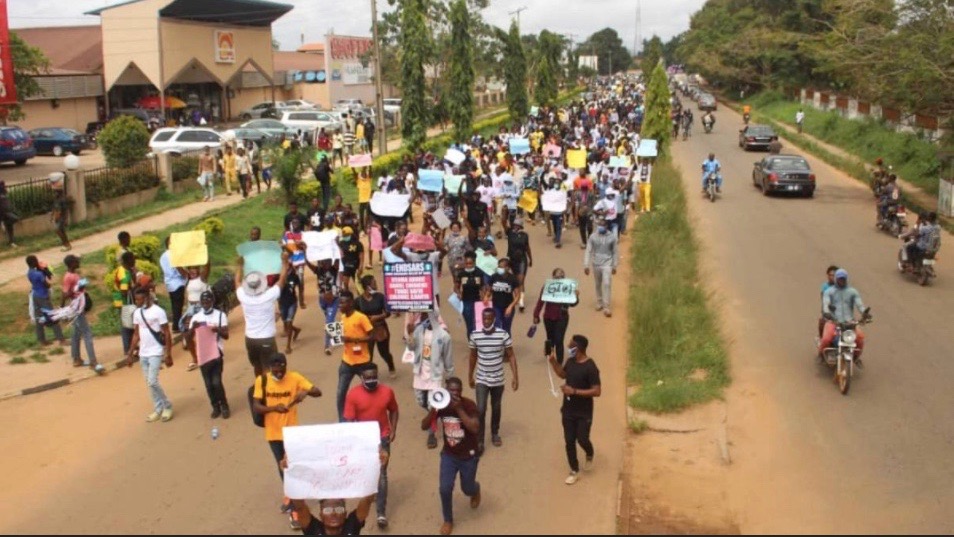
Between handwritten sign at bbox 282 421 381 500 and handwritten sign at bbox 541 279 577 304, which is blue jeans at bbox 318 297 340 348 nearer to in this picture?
handwritten sign at bbox 541 279 577 304

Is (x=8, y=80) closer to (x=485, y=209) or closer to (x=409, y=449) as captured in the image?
(x=485, y=209)

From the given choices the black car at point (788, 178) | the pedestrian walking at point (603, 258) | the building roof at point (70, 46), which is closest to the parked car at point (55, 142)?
the building roof at point (70, 46)

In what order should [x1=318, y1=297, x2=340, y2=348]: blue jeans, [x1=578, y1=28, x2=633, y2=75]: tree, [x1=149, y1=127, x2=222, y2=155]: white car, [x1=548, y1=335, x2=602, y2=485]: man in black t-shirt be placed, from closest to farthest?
1. [x1=548, y1=335, x2=602, y2=485]: man in black t-shirt
2. [x1=318, y1=297, x2=340, y2=348]: blue jeans
3. [x1=149, y1=127, x2=222, y2=155]: white car
4. [x1=578, y1=28, x2=633, y2=75]: tree

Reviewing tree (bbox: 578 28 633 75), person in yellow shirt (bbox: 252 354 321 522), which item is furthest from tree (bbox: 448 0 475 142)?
tree (bbox: 578 28 633 75)

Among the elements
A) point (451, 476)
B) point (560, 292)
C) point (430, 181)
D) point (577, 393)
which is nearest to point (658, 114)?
point (430, 181)

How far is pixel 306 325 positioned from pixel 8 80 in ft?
46.0

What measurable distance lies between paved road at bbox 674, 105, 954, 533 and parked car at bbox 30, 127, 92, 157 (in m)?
25.7

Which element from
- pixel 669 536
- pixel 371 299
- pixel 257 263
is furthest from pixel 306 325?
pixel 669 536

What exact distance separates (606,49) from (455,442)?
18996 cm

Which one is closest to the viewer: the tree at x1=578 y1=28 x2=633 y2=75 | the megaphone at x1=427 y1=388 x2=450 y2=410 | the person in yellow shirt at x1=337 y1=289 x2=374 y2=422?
the megaphone at x1=427 y1=388 x2=450 y2=410

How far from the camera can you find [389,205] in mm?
16422

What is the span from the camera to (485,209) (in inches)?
694

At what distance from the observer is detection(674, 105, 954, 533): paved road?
7992 mm

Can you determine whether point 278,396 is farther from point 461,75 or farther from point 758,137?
point 758,137
